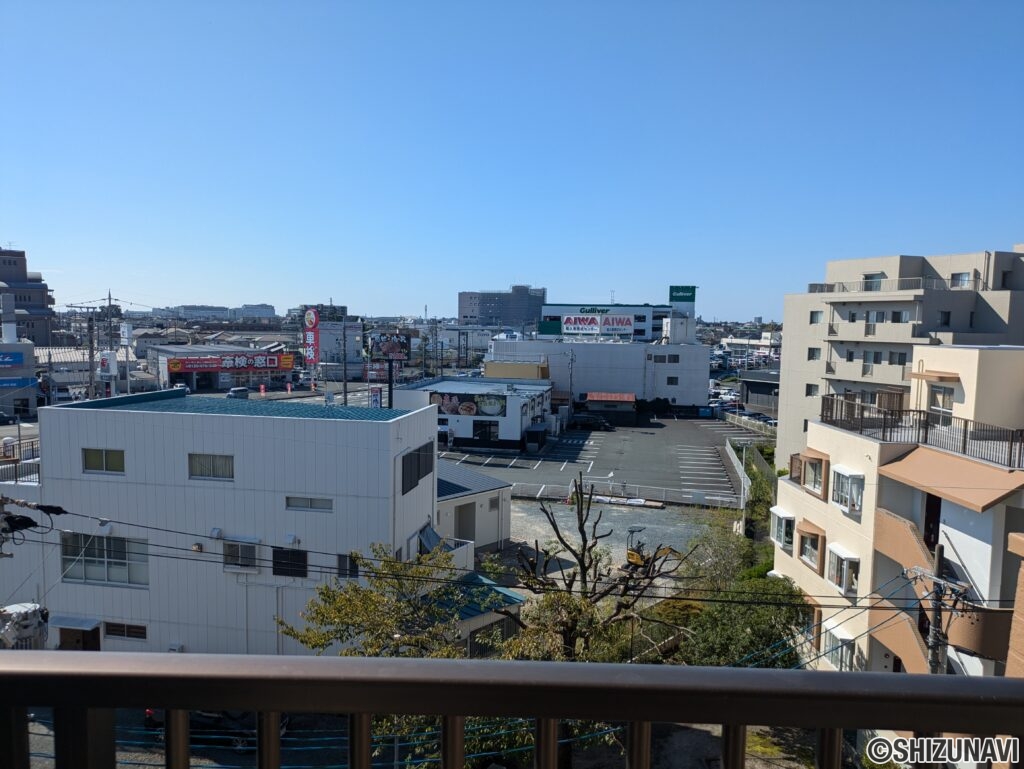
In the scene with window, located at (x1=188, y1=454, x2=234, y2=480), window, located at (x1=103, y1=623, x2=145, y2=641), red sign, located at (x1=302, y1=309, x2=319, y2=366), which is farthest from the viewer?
red sign, located at (x1=302, y1=309, x2=319, y2=366)

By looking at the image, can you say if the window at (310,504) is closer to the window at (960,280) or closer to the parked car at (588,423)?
the window at (960,280)

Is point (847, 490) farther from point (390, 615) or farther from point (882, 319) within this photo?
point (882, 319)

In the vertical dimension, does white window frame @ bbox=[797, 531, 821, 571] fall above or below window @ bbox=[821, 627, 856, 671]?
above

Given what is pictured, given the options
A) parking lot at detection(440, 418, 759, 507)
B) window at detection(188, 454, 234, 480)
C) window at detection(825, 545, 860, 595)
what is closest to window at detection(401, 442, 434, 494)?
window at detection(188, 454, 234, 480)

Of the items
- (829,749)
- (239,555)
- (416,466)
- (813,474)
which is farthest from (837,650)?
(829,749)

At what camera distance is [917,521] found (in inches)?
319

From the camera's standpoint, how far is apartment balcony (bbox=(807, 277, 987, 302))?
62.4 ft

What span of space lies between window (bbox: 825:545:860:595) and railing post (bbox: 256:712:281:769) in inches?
346

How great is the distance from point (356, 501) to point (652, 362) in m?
30.3

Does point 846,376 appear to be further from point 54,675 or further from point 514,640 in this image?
point 54,675

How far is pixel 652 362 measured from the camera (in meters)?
37.9

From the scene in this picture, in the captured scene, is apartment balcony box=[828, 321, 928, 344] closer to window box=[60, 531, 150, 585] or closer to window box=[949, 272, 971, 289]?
window box=[949, 272, 971, 289]

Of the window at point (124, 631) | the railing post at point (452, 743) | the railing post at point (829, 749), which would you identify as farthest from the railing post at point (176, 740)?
the window at point (124, 631)

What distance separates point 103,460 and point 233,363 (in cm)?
3184
